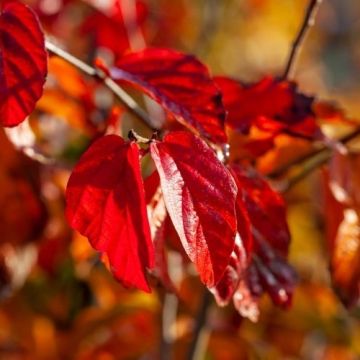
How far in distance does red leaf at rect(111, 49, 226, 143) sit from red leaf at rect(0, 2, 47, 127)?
14cm

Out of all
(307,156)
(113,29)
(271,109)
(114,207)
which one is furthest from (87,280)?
(114,207)

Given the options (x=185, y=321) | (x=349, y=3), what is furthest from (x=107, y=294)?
(x=349, y=3)

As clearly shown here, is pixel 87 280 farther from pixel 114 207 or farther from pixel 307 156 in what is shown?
pixel 114 207

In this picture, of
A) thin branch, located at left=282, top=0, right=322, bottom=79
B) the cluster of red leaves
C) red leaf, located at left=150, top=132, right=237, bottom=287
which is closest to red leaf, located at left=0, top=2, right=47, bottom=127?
the cluster of red leaves

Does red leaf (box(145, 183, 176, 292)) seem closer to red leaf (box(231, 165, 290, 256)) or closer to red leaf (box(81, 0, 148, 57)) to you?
red leaf (box(231, 165, 290, 256))

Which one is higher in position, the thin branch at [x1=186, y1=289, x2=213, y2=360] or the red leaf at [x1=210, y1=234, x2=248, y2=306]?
the red leaf at [x1=210, y1=234, x2=248, y2=306]

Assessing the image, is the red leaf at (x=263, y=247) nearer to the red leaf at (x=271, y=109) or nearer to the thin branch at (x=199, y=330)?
the red leaf at (x=271, y=109)

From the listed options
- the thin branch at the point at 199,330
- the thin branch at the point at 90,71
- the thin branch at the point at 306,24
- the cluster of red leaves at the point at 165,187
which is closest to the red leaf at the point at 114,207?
the cluster of red leaves at the point at 165,187

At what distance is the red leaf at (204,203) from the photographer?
2.14 ft

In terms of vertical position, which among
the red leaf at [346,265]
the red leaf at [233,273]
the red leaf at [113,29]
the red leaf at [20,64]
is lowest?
the red leaf at [346,265]

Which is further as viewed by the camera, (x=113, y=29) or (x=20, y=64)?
(x=113, y=29)

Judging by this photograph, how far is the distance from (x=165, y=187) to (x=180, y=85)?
0.19m

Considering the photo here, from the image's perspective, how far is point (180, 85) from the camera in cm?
81

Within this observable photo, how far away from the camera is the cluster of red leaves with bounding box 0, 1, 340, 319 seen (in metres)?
0.66
